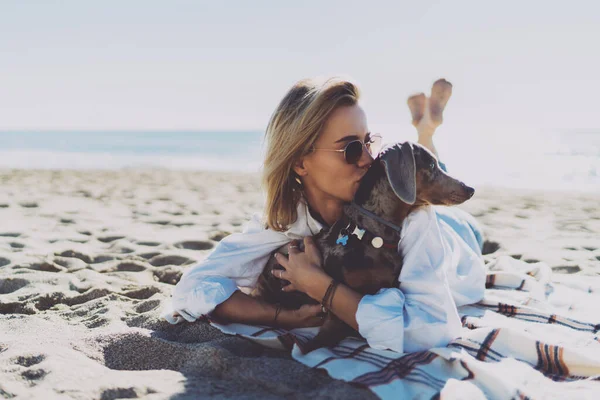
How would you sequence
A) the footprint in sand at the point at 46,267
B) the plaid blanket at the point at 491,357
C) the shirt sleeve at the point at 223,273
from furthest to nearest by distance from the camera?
the footprint in sand at the point at 46,267, the shirt sleeve at the point at 223,273, the plaid blanket at the point at 491,357

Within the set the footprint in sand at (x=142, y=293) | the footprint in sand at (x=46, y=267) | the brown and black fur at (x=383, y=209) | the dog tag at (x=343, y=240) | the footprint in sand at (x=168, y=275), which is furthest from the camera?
the footprint in sand at (x=46, y=267)

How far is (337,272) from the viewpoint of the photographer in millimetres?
2646

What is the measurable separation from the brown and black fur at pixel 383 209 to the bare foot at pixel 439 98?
179 cm

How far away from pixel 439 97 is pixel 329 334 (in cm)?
245

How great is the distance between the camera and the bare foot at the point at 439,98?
4379 millimetres

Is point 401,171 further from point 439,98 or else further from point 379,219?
point 439,98

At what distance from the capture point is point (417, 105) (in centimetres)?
451

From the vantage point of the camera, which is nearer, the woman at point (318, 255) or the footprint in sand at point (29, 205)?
the woman at point (318, 255)

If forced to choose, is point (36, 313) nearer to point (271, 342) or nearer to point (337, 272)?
point (271, 342)

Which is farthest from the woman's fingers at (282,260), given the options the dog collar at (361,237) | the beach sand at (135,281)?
the beach sand at (135,281)

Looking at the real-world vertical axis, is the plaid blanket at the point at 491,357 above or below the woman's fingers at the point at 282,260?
below

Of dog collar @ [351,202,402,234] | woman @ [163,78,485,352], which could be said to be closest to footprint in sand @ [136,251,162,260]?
woman @ [163,78,485,352]

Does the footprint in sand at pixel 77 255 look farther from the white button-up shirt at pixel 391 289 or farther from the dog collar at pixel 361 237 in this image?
the dog collar at pixel 361 237

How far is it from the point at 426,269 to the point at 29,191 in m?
7.62
